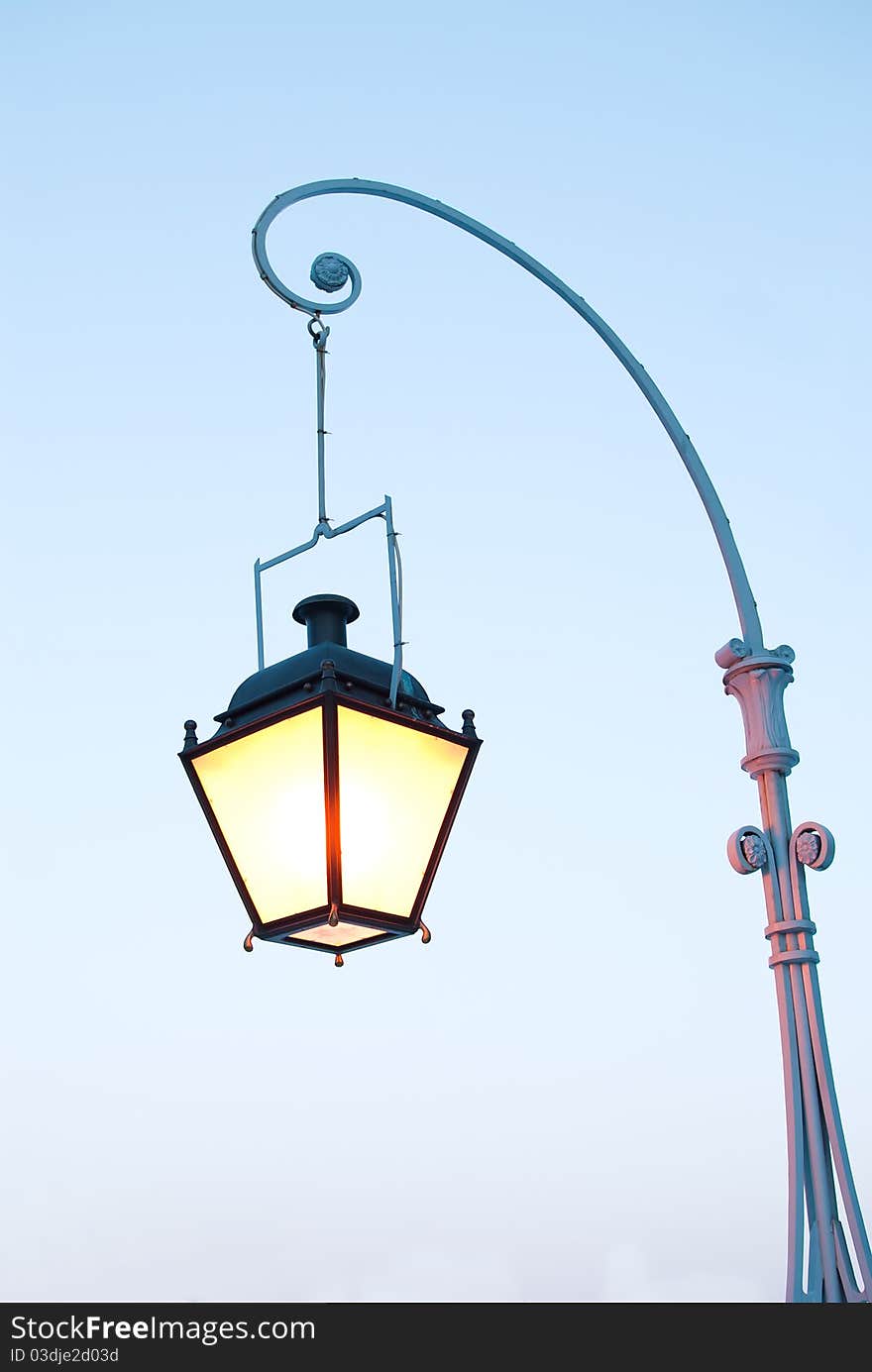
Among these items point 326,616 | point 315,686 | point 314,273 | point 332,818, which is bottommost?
point 332,818

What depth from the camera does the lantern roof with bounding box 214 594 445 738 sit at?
4.05m

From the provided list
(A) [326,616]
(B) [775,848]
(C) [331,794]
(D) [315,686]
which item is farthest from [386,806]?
(B) [775,848]

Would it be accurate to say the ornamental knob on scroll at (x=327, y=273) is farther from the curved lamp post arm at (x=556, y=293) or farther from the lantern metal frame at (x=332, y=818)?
the lantern metal frame at (x=332, y=818)

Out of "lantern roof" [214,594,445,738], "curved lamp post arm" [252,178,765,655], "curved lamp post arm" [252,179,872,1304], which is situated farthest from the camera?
"curved lamp post arm" [252,178,765,655]

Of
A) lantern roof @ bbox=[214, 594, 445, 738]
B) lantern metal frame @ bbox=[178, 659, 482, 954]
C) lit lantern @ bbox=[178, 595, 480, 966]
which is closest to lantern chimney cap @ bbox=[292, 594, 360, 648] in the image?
lantern roof @ bbox=[214, 594, 445, 738]

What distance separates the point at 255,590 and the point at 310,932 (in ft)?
3.65

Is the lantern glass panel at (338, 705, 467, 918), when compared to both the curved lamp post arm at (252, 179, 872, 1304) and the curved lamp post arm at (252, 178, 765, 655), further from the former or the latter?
the curved lamp post arm at (252, 178, 765, 655)

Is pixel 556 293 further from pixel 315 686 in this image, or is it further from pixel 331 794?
pixel 331 794

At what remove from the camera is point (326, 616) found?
449 cm

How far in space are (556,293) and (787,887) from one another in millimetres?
2304

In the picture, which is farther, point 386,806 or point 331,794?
point 386,806

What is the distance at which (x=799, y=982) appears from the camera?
4559 millimetres

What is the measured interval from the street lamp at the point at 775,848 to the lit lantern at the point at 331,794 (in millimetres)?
14

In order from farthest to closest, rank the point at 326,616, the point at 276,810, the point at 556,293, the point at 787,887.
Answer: the point at 556,293 → the point at 787,887 → the point at 326,616 → the point at 276,810
